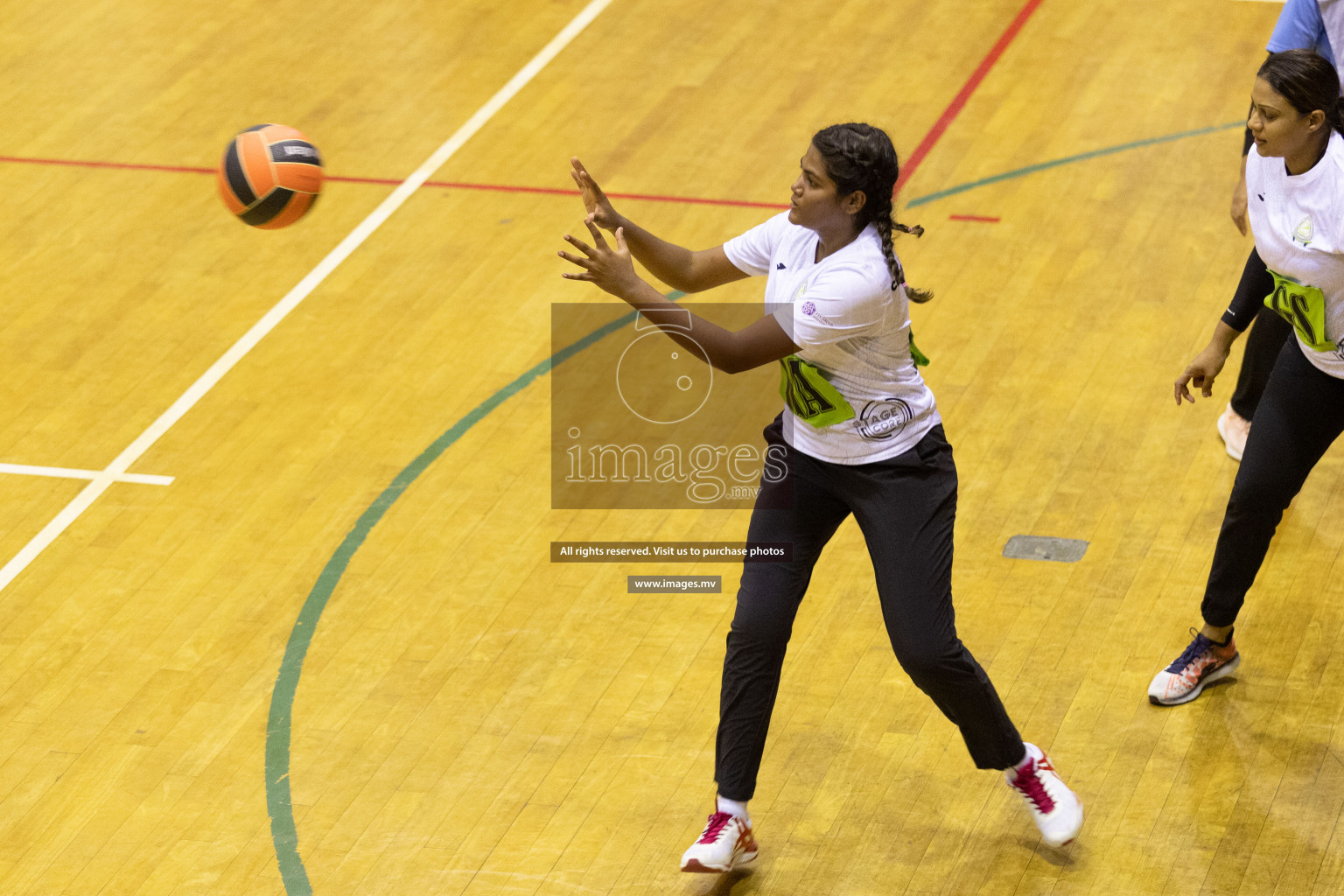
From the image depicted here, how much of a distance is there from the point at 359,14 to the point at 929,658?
8.23m

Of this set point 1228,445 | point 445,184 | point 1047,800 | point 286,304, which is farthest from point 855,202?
point 445,184

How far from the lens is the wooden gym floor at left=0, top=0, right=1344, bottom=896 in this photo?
4812 millimetres

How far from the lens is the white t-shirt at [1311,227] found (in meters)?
4.43

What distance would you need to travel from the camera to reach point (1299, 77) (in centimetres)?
433

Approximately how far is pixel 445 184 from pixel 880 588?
527 centimetres

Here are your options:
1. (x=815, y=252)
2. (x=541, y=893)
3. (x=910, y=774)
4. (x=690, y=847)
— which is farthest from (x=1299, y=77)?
(x=541, y=893)

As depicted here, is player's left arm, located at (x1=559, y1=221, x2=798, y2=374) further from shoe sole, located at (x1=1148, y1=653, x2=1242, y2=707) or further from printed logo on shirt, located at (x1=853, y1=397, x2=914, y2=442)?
shoe sole, located at (x1=1148, y1=653, x2=1242, y2=707)

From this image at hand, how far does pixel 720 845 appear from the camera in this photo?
450cm

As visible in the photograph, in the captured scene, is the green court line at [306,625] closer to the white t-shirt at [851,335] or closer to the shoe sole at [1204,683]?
the white t-shirt at [851,335]

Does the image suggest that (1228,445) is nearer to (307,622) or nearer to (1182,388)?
(1182,388)

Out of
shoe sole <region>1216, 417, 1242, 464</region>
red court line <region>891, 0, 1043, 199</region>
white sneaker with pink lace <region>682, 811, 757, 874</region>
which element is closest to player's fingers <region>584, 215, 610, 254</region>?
white sneaker with pink lace <region>682, 811, 757, 874</region>

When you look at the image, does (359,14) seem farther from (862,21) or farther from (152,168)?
(862,21)

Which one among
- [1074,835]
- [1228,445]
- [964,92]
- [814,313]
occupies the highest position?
[814,313]

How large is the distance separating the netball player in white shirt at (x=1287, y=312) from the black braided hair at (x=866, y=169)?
1.07 m
